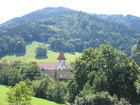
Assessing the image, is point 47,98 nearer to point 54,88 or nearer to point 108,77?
point 54,88

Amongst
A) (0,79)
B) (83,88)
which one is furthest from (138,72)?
(0,79)

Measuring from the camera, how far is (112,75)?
5128 centimetres

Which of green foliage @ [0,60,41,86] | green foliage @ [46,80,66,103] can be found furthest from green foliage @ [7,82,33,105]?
green foliage @ [0,60,41,86]

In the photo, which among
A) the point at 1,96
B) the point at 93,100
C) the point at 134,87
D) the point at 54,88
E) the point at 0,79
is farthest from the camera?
the point at 0,79

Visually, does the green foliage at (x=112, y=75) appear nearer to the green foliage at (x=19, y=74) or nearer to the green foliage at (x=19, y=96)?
the green foliage at (x=19, y=96)

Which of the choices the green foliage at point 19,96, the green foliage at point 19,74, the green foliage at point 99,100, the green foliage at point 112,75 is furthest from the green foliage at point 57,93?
the green foliage at point 99,100

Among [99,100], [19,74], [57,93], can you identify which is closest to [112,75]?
[99,100]

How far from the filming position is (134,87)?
50031mm

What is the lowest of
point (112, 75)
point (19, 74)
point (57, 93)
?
point (57, 93)

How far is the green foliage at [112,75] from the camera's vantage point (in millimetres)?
50219

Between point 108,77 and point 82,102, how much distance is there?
7254 millimetres

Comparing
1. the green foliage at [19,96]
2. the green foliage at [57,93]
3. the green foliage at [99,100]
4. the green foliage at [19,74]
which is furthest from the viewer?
the green foliage at [19,74]

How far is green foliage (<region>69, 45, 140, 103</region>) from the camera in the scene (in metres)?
50.2

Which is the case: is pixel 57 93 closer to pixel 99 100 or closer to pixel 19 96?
pixel 19 96
